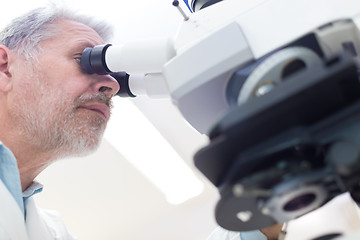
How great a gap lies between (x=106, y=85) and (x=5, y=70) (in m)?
0.45

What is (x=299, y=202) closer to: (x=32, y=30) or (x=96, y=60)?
(x=96, y=60)

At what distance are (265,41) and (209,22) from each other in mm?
149

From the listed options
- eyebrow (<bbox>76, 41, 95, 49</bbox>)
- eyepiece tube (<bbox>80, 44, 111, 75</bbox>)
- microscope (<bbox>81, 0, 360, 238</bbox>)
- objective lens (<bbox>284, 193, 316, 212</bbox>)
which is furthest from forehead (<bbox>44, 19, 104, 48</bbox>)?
objective lens (<bbox>284, 193, 316, 212</bbox>)

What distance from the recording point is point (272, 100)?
50 centimetres

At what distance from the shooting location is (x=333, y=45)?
59 cm

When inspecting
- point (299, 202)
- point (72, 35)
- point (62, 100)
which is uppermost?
point (72, 35)

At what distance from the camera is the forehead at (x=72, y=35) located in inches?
51.6

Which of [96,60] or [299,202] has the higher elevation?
[96,60]

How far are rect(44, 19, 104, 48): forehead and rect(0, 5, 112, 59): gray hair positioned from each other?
0.02 m

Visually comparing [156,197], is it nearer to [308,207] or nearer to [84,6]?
[84,6]

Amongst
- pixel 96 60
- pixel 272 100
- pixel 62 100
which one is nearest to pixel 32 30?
pixel 62 100

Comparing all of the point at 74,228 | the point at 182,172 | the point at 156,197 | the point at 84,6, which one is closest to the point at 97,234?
the point at 74,228

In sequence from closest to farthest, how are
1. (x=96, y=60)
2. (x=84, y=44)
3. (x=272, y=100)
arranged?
1. (x=272, y=100)
2. (x=96, y=60)
3. (x=84, y=44)

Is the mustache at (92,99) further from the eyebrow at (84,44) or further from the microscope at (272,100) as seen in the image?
the microscope at (272,100)
